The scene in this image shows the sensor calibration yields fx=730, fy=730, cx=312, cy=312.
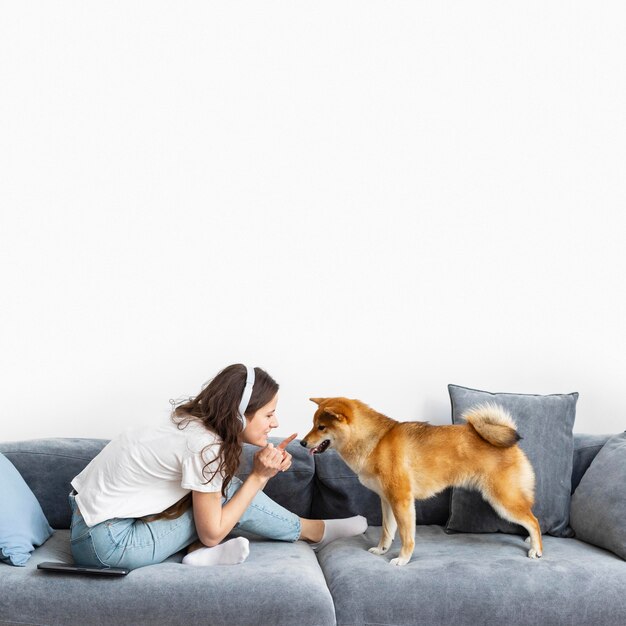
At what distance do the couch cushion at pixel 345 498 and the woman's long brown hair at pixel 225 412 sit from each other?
57 centimetres

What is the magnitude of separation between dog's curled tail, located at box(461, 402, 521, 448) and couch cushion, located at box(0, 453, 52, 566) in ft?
5.11

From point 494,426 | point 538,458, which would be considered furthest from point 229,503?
point 538,458

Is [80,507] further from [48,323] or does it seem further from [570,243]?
[570,243]

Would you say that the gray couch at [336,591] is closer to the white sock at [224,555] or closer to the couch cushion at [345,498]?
the white sock at [224,555]

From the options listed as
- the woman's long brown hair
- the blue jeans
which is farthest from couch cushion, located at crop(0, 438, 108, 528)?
the woman's long brown hair

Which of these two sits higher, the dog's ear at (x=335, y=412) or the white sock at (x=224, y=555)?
the dog's ear at (x=335, y=412)

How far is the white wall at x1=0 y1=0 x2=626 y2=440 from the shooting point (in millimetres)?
3105

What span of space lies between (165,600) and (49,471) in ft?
2.97

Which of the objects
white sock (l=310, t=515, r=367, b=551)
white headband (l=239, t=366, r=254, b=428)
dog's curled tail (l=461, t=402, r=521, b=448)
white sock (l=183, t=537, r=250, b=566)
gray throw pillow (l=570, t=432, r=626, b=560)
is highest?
white headband (l=239, t=366, r=254, b=428)

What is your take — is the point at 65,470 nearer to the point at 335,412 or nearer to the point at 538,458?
the point at 335,412

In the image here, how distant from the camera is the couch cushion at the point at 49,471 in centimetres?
273

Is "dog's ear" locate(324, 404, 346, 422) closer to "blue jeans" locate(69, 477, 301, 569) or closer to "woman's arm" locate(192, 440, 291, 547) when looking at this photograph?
"woman's arm" locate(192, 440, 291, 547)

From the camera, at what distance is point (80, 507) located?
2293mm

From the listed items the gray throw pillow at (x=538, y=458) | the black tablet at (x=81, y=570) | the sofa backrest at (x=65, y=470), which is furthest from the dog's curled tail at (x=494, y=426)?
the black tablet at (x=81, y=570)
